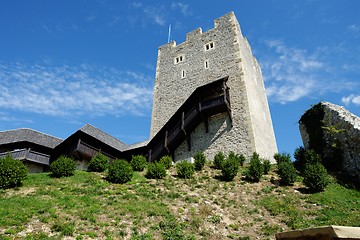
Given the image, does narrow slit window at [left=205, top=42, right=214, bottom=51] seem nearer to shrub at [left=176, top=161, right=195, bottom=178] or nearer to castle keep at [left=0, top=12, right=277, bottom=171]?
castle keep at [left=0, top=12, right=277, bottom=171]

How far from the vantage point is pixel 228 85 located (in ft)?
69.1

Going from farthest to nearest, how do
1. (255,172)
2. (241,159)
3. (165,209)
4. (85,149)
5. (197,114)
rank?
(85,149) < (197,114) < (241,159) < (255,172) < (165,209)

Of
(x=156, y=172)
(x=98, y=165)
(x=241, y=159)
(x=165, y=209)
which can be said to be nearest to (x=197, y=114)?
Answer: (x=241, y=159)

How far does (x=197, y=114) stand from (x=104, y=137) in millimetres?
10231

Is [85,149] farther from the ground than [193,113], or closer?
closer

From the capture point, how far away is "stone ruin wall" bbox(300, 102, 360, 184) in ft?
46.9

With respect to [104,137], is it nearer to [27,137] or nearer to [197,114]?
[27,137]

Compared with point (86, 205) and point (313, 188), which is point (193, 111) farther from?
point (86, 205)

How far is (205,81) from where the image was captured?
22469mm

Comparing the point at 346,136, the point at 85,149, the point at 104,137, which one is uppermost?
the point at 104,137

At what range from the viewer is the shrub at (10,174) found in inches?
470

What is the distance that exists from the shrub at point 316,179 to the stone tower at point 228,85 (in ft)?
17.4

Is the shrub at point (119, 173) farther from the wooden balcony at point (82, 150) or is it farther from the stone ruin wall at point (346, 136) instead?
the stone ruin wall at point (346, 136)

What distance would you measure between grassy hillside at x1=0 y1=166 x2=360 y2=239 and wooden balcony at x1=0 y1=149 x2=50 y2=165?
28.2 ft
